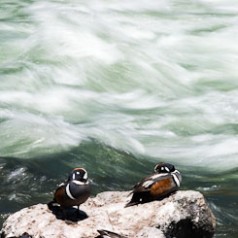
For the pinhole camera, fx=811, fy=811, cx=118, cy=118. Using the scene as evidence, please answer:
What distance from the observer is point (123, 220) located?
5.95 metres

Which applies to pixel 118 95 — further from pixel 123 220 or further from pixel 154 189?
pixel 123 220

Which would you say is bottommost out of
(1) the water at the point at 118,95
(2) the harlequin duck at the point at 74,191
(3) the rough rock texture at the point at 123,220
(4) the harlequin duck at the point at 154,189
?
(1) the water at the point at 118,95

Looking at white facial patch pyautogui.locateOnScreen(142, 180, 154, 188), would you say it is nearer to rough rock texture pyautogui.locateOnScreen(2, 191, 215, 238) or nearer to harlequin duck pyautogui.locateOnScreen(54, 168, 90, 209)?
rough rock texture pyautogui.locateOnScreen(2, 191, 215, 238)

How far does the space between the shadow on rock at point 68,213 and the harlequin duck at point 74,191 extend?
0.22ft

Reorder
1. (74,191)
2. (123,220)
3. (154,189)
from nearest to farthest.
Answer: (74,191) < (123,220) < (154,189)

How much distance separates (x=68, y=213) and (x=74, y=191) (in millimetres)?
262

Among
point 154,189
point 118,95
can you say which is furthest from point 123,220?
point 118,95

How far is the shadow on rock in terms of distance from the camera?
19.4 feet

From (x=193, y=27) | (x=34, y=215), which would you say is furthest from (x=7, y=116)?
(x=193, y=27)

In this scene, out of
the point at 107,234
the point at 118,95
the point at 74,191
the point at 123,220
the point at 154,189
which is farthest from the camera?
the point at 118,95

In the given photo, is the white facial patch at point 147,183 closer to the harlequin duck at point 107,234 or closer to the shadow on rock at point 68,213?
the shadow on rock at point 68,213

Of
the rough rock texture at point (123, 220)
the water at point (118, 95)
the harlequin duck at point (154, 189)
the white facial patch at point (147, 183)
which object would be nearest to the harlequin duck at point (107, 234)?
the rough rock texture at point (123, 220)

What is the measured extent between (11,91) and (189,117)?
8.46 feet

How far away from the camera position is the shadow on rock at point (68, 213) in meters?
5.91
